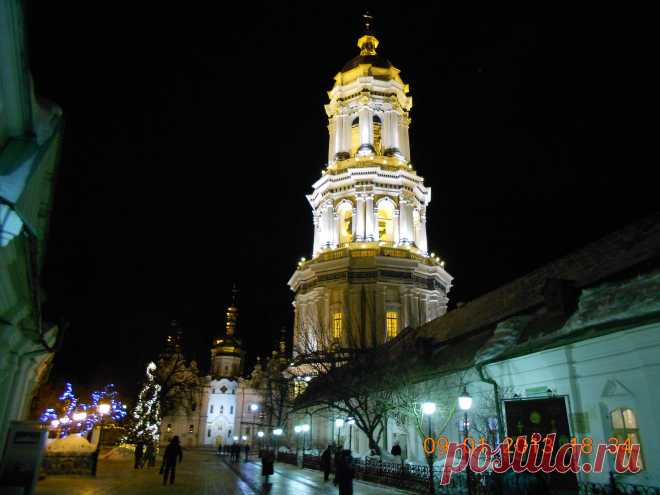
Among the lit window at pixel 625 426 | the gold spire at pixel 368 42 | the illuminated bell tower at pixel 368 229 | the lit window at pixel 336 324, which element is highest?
the gold spire at pixel 368 42

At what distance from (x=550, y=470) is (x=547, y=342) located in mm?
3882

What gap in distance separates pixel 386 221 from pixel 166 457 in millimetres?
33917

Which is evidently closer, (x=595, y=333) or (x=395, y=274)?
(x=595, y=333)

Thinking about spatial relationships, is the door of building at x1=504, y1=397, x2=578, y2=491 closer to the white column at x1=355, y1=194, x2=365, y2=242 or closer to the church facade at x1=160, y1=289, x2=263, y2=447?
the white column at x1=355, y1=194, x2=365, y2=242

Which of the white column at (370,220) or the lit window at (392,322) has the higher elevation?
the white column at (370,220)

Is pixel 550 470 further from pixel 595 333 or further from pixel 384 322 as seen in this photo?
pixel 384 322

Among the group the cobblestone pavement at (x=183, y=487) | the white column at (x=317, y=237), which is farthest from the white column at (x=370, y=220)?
the cobblestone pavement at (x=183, y=487)

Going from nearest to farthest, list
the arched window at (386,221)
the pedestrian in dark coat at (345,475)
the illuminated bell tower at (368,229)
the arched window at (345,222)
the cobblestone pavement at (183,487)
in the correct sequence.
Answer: the pedestrian in dark coat at (345,475)
the cobblestone pavement at (183,487)
the illuminated bell tower at (368,229)
the arched window at (386,221)
the arched window at (345,222)

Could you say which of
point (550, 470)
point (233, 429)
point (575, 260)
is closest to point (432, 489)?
point (550, 470)

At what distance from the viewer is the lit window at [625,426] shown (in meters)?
14.5

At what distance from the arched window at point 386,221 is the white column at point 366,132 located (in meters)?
5.64

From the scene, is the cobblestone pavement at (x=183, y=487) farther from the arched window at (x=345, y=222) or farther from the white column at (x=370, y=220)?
the arched window at (x=345, y=222)

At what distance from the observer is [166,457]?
66.2 feet

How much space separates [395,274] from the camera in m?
45.5
